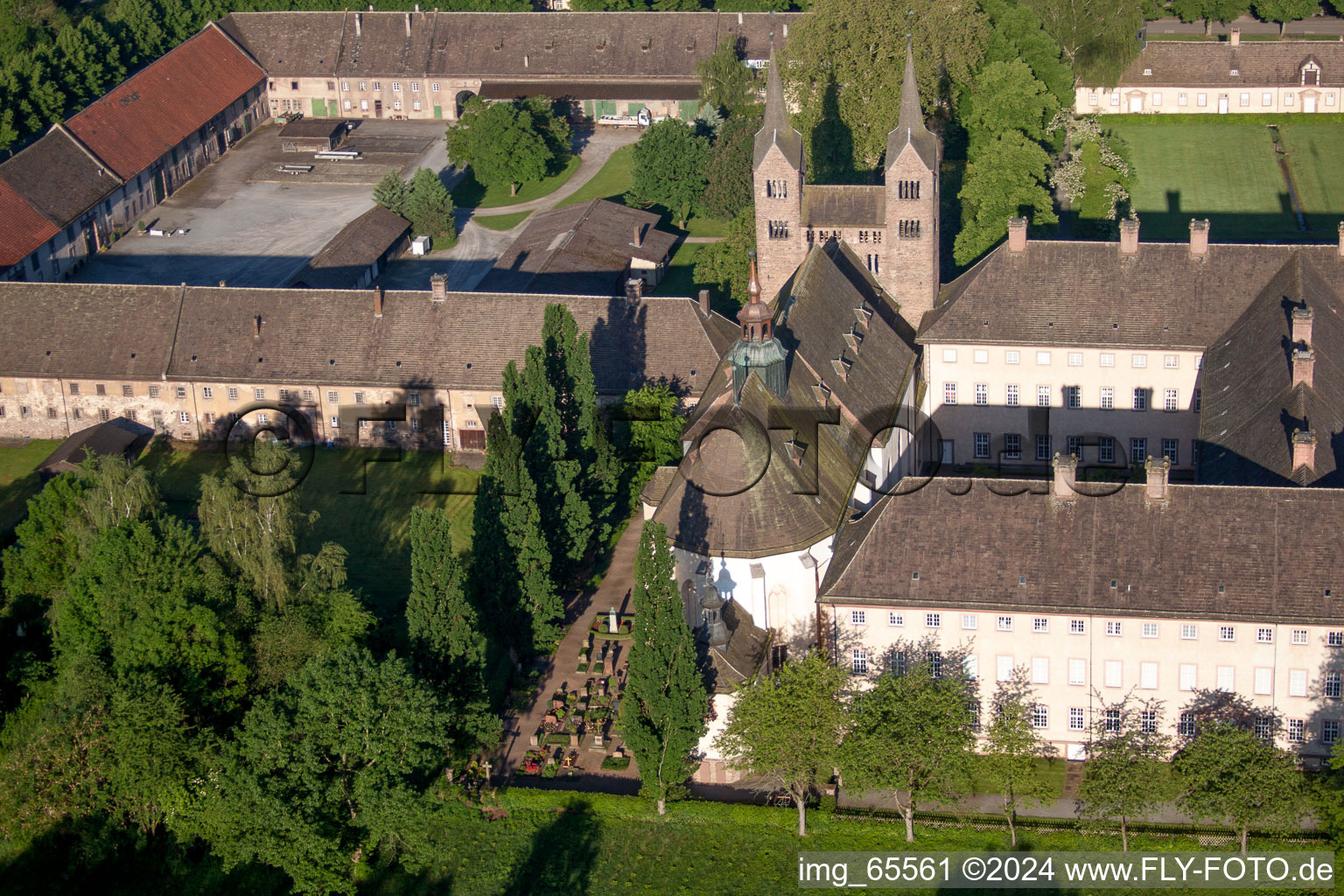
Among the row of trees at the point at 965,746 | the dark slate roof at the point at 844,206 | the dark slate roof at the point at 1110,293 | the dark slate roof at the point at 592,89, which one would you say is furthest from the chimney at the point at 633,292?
the dark slate roof at the point at 592,89

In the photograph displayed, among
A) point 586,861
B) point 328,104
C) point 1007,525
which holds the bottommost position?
point 586,861

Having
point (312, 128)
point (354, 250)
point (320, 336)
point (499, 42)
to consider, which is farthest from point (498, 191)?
point (320, 336)

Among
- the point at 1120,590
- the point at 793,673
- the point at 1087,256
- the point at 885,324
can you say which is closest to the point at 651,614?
the point at 793,673

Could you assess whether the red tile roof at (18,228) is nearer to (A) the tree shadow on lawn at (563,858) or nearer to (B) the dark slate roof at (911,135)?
(B) the dark slate roof at (911,135)

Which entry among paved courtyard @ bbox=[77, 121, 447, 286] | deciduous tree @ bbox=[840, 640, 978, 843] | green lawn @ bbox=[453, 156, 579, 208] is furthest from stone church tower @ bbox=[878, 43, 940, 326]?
green lawn @ bbox=[453, 156, 579, 208]

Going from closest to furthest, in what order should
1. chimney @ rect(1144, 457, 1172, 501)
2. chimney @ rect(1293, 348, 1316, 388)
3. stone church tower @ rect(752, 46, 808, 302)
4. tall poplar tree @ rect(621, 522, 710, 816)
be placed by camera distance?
tall poplar tree @ rect(621, 522, 710, 816)
chimney @ rect(1144, 457, 1172, 501)
chimney @ rect(1293, 348, 1316, 388)
stone church tower @ rect(752, 46, 808, 302)

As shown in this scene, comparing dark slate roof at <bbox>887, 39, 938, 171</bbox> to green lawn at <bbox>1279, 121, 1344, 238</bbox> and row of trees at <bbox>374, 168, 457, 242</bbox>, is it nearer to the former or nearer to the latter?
green lawn at <bbox>1279, 121, 1344, 238</bbox>

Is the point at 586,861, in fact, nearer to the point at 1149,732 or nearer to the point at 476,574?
the point at 476,574
